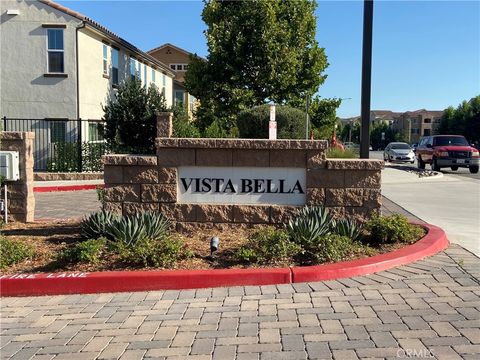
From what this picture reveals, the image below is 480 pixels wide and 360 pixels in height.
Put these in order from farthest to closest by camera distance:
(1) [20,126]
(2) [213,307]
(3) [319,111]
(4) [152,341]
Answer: (3) [319,111] < (1) [20,126] < (2) [213,307] < (4) [152,341]

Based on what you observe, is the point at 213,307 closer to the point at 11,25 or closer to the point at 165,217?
the point at 165,217

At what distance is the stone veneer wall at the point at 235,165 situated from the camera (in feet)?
21.7

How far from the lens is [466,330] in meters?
3.81

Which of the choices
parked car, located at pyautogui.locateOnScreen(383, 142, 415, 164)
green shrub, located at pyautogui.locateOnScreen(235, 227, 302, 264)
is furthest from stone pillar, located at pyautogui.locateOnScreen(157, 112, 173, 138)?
parked car, located at pyautogui.locateOnScreen(383, 142, 415, 164)

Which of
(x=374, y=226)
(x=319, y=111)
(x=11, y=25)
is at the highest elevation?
(x=11, y=25)

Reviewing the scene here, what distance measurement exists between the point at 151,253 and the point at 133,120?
12.5 meters

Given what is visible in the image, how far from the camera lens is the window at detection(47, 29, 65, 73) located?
18625mm

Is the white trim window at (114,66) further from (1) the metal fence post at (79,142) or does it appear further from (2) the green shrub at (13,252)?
(2) the green shrub at (13,252)

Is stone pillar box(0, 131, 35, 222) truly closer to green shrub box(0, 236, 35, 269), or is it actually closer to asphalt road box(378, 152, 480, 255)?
green shrub box(0, 236, 35, 269)

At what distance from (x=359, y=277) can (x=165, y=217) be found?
287cm

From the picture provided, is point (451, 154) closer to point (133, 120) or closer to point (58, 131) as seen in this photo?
point (133, 120)

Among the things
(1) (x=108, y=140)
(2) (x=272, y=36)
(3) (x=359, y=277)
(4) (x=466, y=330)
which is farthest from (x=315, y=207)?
(2) (x=272, y=36)

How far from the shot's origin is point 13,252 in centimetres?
556

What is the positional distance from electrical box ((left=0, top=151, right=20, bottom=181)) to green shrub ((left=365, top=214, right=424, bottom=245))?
214 inches
